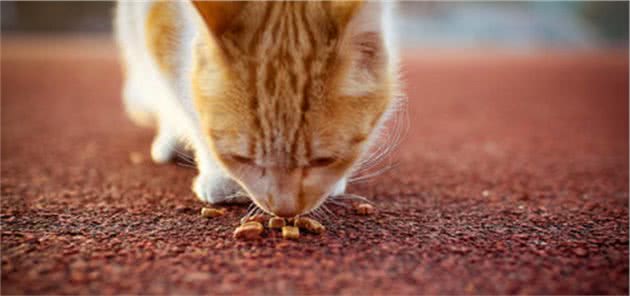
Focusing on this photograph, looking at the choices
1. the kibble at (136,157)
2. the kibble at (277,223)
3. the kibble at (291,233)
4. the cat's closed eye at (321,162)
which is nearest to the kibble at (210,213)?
the kibble at (277,223)

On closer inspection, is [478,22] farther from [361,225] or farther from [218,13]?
[218,13]

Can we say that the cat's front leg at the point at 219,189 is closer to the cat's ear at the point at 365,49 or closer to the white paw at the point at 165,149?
the cat's ear at the point at 365,49

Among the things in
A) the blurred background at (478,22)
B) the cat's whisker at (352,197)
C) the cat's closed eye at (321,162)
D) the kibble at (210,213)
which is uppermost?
the blurred background at (478,22)

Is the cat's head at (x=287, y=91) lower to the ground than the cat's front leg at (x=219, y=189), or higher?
higher

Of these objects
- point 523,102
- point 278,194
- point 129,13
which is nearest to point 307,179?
point 278,194

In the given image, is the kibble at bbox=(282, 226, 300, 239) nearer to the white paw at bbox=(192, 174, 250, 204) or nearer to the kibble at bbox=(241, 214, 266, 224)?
the kibble at bbox=(241, 214, 266, 224)

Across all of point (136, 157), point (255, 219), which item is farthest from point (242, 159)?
point (136, 157)

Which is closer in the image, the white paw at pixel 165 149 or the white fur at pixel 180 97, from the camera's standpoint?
the white fur at pixel 180 97

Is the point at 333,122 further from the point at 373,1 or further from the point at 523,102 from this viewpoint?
the point at 523,102
